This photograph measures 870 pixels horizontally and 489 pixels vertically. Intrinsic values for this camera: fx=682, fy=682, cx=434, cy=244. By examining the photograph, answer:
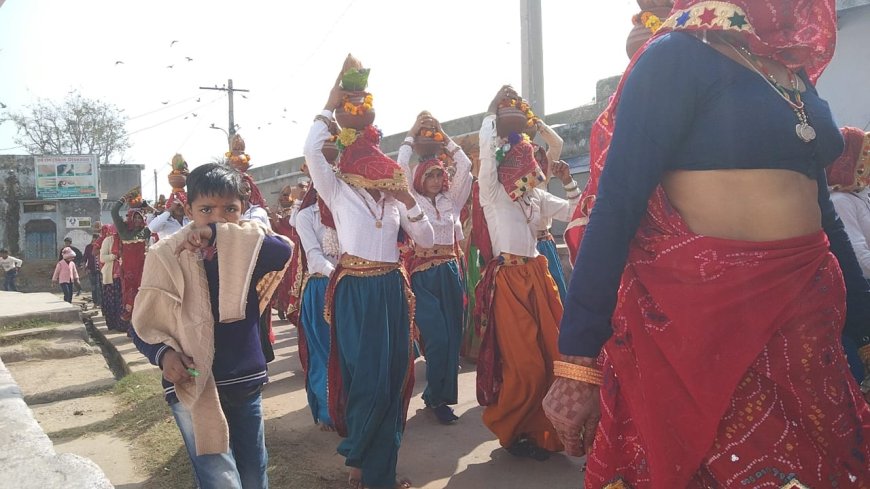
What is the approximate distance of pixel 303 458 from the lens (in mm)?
4586

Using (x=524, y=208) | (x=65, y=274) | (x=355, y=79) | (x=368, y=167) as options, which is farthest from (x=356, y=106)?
(x=65, y=274)

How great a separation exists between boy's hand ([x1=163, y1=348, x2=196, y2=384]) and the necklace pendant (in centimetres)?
214

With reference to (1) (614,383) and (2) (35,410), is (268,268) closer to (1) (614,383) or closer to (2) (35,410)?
(1) (614,383)

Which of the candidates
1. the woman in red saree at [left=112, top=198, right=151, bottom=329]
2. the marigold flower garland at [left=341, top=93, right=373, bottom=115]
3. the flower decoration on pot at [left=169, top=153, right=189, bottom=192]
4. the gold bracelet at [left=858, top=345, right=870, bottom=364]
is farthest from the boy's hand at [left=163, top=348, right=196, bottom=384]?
the woman in red saree at [left=112, top=198, right=151, bottom=329]

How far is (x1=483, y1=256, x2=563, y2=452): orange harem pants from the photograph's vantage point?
431 cm

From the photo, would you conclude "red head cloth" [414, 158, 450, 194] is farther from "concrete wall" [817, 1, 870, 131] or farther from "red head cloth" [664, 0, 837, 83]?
"concrete wall" [817, 1, 870, 131]

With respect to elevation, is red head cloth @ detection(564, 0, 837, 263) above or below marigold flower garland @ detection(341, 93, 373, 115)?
below

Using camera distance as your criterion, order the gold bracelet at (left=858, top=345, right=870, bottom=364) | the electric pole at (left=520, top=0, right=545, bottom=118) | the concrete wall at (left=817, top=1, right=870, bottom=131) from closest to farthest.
Result: the gold bracelet at (left=858, top=345, right=870, bottom=364)
the concrete wall at (left=817, top=1, right=870, bottom=131)
the electric pole at (left=520, top=0, right=545, bottom=118)

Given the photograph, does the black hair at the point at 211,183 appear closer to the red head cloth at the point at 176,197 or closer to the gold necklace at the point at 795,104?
the gold necklace at the point at 795,104

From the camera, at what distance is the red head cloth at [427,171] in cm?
553

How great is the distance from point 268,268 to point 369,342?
1.12 metres

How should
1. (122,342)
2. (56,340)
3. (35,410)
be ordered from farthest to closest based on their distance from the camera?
(122,342)
(56,340)
(35,410)

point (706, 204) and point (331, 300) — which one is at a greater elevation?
point (706, 204)

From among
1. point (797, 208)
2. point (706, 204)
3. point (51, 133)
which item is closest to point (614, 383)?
point (706, 204)
